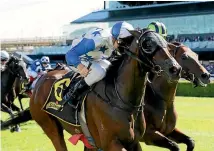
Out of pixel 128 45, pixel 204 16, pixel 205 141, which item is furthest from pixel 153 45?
pixel 204 16

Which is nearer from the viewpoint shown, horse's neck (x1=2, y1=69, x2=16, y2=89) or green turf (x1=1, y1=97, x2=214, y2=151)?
green turf (x1=1, y1=97, x2=214, y2=151)

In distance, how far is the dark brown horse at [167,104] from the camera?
591 centimetres

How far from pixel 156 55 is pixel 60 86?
213cm

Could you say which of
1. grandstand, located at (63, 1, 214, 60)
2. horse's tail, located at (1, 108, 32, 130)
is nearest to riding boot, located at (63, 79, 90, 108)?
horse's tail, located at (1, 108, 32, 130)

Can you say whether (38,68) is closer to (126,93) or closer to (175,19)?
(126,93)

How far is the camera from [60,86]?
6016mm

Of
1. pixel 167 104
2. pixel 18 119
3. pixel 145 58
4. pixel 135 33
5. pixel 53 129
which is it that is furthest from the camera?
pixel 18 119

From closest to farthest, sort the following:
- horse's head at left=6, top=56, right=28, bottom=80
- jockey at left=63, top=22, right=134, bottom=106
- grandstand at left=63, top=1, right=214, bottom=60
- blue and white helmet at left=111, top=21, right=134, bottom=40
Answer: blue and white helmet at left=111, top=21, right=134, bottom=40 → jockey at left=63, top=22, right=134, bottom=106 → horse's head at left=6, top=56, right=28, bottom=80 → grandstand at left=63, top=1, right=214, bottom=60

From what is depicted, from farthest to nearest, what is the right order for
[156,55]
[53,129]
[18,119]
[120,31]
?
[18,119] → [53,129] → [120,31] → [156,55]

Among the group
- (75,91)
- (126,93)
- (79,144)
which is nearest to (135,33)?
(126,93)

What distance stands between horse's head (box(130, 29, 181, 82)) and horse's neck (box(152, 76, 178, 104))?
68.1 inches

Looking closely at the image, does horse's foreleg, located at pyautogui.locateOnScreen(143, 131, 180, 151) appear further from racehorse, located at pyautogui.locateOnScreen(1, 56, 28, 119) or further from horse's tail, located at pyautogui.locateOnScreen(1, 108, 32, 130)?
racehorse, located at pyautogui.locateOnScreen(1, 56, 28, 119)

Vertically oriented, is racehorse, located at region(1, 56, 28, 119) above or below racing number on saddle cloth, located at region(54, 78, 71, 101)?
below

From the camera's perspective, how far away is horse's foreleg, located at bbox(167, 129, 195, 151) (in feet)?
20.3
